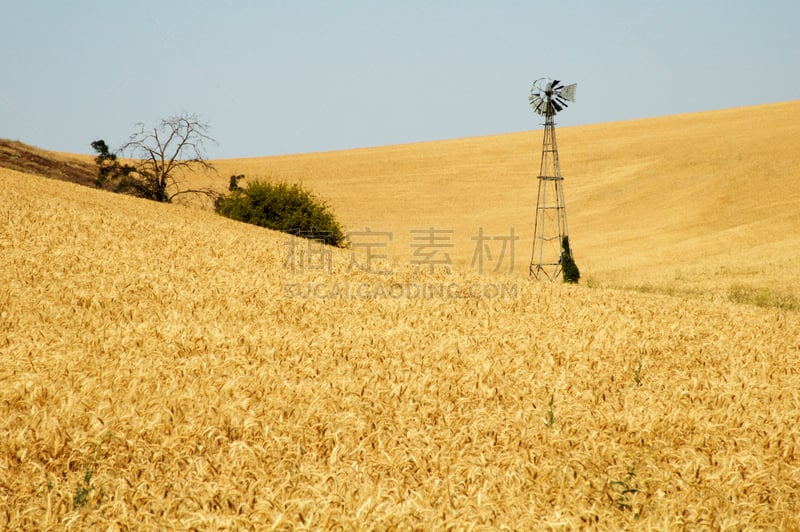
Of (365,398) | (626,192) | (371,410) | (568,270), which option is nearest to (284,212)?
(568,270)

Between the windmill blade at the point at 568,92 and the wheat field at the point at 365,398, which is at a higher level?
the windmill blade at the point at 568,92

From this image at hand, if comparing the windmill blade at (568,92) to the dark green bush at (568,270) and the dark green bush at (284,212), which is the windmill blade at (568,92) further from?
the dark green bush at (284,212)

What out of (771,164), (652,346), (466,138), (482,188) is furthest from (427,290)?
(466,138)

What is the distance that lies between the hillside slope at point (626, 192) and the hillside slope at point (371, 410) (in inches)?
576

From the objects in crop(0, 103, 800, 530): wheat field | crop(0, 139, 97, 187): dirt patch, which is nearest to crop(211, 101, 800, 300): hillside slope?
crop(0, 103, 800, 530): wheat field

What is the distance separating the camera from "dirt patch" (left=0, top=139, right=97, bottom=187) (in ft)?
129

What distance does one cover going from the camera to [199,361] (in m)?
8.02

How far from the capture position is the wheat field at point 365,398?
15.2 feet

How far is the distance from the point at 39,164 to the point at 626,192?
4341cm

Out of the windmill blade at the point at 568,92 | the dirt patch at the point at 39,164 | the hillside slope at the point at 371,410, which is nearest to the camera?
→ the hillside slope at the point at 371,410

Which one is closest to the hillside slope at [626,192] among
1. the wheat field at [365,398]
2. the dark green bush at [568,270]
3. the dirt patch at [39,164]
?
the dark green bush at [568,270]

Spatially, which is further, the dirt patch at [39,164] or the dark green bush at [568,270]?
the dirt patch at [39,164]

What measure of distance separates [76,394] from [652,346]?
24.8 ft

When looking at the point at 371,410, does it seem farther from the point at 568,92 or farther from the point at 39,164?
the point at 39,164
